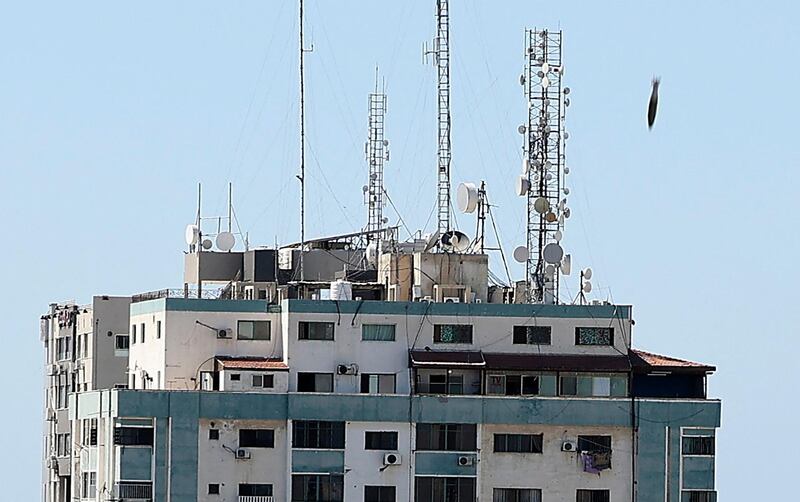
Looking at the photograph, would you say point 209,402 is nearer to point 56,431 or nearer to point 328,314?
point 328,314

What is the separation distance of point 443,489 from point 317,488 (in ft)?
16.1

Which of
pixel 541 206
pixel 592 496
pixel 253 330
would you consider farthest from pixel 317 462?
pixel 541 206

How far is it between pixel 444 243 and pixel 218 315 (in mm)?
9669

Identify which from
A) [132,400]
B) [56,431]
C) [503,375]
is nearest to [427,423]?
[503,375]

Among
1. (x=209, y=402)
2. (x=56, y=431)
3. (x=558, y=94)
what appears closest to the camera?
(x=209, y=402)

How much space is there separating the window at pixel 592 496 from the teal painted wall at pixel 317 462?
927 centimetres

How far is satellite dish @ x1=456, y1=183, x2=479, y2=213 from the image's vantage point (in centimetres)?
10569

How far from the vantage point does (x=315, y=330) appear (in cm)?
10238

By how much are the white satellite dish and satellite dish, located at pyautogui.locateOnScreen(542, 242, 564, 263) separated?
14.2 m

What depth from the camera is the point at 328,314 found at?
102m

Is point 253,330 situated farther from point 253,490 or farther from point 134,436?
point 253,490

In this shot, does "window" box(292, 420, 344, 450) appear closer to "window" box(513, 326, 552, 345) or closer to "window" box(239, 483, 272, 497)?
"window" box(239, 483, 272, 497)

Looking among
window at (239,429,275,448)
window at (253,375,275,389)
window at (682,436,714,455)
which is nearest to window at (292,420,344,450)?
window at (239,429,275,448)

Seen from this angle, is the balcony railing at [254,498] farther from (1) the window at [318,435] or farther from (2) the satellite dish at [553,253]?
(2) the satellite dish at [553,253]
